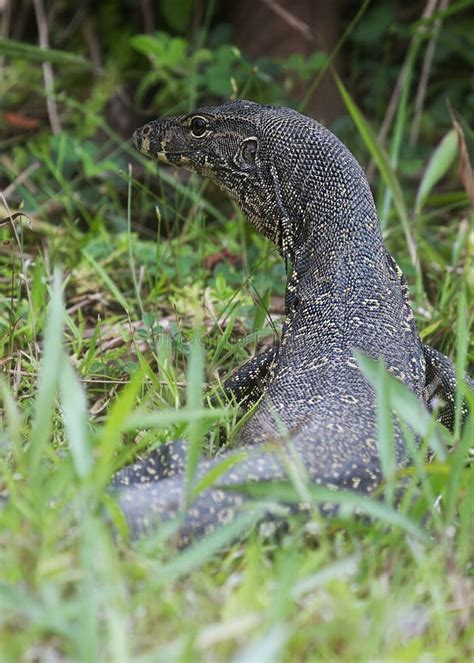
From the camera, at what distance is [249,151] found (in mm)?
4852

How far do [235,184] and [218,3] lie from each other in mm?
4343

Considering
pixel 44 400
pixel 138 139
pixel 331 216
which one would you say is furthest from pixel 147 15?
pixel 44 400

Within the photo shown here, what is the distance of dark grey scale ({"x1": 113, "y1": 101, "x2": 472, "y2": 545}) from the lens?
325 centimetres

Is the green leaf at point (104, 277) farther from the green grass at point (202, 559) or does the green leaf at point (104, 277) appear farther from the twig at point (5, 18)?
the twig at point (5, 18)

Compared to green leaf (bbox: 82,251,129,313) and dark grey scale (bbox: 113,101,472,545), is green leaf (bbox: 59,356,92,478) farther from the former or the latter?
green leaf (bbox: 82,251,129,313)

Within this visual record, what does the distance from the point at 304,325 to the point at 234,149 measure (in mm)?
1093

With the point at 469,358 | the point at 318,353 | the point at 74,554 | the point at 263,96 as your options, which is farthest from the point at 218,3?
the point at 74,554

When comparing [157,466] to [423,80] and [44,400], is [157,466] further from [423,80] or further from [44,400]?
[423,80]

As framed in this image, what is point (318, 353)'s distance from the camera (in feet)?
13.5

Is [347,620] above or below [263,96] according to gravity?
below

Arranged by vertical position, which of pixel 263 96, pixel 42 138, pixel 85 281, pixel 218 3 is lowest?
pixel 85 281

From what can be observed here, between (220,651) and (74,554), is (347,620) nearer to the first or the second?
(220,651)

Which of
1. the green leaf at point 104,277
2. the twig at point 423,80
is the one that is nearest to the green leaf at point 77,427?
the green leaf at point 104,277

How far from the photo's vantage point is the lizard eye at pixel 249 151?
4820mm
